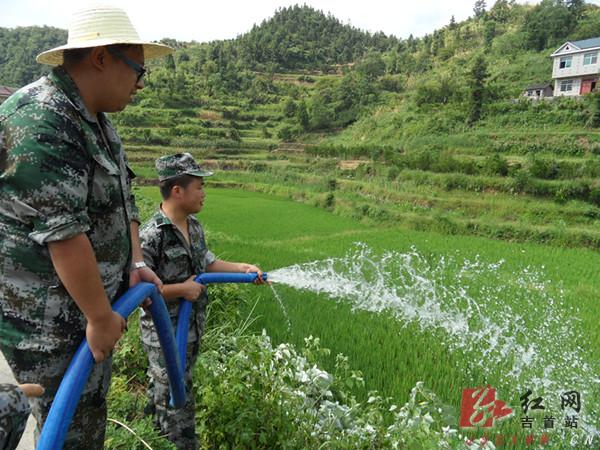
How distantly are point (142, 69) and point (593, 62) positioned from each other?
90.1 feet

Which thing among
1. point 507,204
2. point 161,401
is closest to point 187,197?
point 161,401

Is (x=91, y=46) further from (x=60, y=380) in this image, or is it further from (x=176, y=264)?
(x=176, y=264)

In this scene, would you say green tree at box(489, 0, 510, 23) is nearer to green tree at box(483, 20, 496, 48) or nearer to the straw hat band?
green tree at box(483, 20, 496, 48)

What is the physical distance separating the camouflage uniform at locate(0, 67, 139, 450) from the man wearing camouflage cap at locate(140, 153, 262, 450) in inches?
23.9

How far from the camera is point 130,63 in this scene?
1.35 metres

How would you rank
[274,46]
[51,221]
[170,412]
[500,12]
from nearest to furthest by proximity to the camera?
1. [51,221]
2. [170,412]
3. [500,12]
4. [274,46]

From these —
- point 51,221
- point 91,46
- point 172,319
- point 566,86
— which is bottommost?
point 172,319

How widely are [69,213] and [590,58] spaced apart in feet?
91.9

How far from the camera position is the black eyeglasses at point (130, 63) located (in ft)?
4.32

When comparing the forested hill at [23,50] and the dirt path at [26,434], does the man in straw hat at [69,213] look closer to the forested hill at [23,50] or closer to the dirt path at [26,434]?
the dirt path at [26,434]

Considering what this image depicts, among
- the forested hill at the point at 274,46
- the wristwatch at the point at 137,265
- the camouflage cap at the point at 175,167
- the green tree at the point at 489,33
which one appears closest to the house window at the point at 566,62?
the green tree at the point at 489,33

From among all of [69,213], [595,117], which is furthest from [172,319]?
[595,117]

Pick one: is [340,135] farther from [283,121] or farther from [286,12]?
[286,12]

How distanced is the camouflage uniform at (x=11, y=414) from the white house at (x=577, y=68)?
26.9 meters
